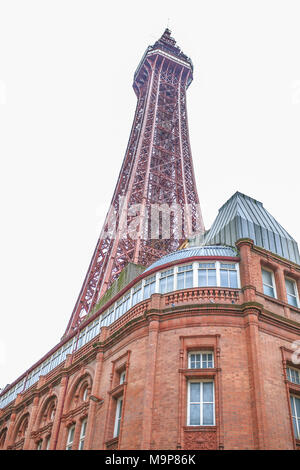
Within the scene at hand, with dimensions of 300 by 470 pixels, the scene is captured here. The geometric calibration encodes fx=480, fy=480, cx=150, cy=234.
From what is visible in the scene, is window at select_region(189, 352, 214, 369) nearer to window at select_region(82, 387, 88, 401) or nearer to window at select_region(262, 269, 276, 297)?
window at select_region(262, 269, 276, 297)

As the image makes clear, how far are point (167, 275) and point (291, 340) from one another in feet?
16.2

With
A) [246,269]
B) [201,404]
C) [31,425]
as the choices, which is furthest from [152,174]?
[201,404]

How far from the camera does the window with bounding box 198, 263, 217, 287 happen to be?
16.9 meters

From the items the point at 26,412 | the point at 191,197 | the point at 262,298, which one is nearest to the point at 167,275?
the point at 262,298

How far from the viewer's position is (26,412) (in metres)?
24.2

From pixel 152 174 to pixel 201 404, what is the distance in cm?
3677

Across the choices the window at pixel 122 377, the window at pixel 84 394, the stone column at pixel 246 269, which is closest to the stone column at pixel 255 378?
the stone column at pixel 246 269

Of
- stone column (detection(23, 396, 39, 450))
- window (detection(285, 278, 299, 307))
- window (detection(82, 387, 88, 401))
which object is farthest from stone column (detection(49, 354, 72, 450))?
window (detection(285, 278, 299, 307))

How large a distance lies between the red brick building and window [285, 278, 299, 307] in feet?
0.15

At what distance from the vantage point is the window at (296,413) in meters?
14.2

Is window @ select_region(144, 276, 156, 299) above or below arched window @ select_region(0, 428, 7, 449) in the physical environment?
above

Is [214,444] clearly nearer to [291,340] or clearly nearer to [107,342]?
[291,340]

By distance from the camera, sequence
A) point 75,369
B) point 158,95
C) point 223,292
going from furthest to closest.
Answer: point 158,95
point 75,369
point 223,292

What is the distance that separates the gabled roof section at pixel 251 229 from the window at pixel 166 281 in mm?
3396
